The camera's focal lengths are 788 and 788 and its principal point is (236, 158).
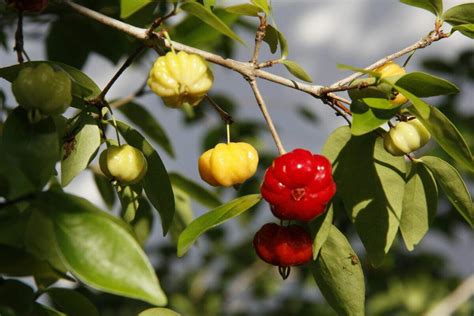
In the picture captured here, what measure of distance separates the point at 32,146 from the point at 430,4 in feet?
2.66

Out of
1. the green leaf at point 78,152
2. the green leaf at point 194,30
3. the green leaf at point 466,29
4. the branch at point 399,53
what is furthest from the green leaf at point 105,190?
the green leaf at point 466,29

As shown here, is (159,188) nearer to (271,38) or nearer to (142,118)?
(271,38)

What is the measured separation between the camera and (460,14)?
4.88ft

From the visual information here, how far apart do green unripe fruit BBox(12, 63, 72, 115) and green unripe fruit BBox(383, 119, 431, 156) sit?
1.74 ft

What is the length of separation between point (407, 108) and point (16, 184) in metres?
0.60

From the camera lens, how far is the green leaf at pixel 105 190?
6.70 feet

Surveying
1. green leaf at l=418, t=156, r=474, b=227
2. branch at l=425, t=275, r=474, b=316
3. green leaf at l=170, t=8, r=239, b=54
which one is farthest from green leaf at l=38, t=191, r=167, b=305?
branch at l=425, t=275, r=474, b=316

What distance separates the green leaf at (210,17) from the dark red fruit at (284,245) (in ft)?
1.22

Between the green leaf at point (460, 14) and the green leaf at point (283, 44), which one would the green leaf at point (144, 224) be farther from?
the green leaf at point (460, 14)

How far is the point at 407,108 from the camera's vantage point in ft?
4.05

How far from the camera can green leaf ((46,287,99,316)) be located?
124 centimetres

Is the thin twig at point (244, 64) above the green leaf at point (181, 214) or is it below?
above

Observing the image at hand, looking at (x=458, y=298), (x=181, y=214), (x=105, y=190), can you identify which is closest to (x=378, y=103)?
(x=181, y=214)

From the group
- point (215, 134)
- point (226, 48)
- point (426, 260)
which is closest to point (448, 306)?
point (426, 260)
